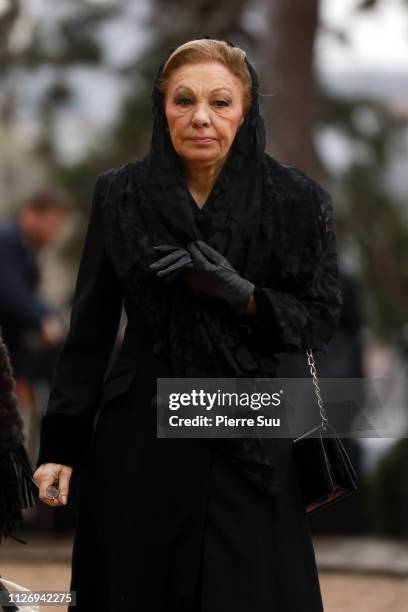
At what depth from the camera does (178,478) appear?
12.2 ft

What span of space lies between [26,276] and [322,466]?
4986 mm

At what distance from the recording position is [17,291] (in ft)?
27.1

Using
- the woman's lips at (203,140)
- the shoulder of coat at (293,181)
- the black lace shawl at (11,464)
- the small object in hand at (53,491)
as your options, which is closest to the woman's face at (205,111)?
the woman's lips at (203,140)

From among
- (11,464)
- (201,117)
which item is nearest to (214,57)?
(201,117)

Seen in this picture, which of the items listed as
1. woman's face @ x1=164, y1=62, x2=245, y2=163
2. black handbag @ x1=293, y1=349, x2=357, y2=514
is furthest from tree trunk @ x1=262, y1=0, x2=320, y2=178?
black handbag @ x1=293, y1=349, x2=357, y2=514

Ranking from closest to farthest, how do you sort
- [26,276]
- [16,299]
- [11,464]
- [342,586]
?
[11,464] → [342,586] → [16,299] → [26,276]

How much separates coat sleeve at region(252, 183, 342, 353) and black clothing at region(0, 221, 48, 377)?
452 centimetres

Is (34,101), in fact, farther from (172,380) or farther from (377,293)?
(172,380)

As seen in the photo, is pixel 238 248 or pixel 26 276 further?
pixel 26 276

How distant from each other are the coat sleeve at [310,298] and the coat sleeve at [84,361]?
1.34ft

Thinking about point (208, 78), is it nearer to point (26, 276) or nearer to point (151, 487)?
point (151, 487)

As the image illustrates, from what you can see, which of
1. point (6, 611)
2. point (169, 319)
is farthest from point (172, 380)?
point (6, 611)

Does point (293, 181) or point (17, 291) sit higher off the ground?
point (17, 291)

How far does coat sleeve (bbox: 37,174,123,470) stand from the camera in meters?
3.85
